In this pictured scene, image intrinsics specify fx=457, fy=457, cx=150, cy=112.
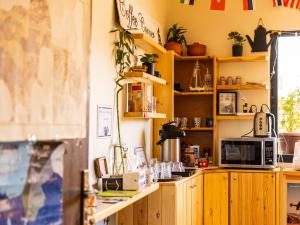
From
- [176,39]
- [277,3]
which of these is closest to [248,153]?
[176,39]

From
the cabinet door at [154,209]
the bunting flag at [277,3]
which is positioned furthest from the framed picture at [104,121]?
the bunting flag at [277,3]

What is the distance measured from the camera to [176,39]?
200 inches

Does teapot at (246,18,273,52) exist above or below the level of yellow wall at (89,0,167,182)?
above

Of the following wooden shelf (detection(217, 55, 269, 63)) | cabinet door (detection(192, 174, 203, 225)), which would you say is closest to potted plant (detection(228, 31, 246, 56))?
wooden shelf (detection(217, 55, 269, 63))

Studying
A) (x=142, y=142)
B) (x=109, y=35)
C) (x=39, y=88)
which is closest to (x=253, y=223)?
(x=142, y=142)

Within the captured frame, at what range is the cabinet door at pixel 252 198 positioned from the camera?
14.6 ft

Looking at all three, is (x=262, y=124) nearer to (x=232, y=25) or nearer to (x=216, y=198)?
(x=216, y=198)

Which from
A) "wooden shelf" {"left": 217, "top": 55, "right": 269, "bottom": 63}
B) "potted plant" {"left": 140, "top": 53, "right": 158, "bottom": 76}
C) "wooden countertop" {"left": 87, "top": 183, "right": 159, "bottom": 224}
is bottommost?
"wooden countertop" {"left": 87, "top": 183, "right": 159, "bottom": 224}

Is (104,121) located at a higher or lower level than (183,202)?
higher

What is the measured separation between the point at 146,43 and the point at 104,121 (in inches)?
43.0

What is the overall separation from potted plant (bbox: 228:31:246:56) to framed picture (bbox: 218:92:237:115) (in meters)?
0.46

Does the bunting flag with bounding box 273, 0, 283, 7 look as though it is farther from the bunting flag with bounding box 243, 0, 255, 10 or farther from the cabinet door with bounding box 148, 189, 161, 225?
the cabinet door with bounding box 148, 189, 161, 225

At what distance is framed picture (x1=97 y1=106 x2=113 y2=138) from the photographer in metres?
3.19

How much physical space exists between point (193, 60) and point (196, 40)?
25 cm
